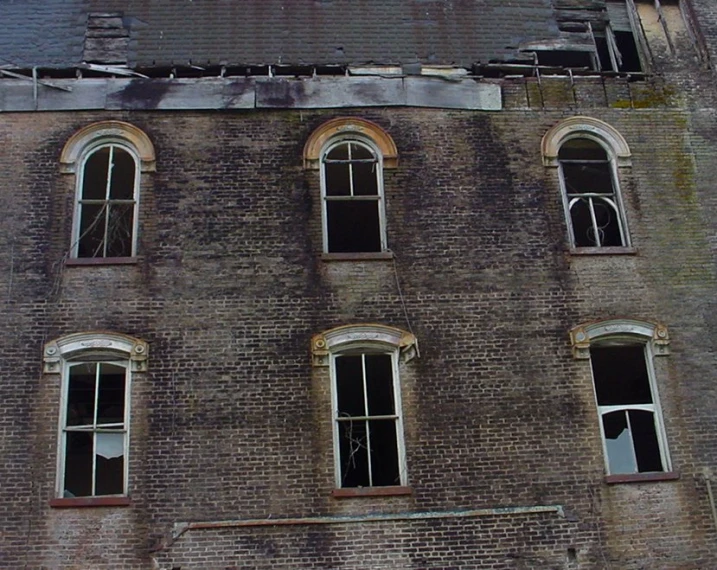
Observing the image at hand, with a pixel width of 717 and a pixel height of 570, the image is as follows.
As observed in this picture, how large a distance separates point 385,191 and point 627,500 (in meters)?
5.43

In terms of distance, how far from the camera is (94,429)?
11.8 meters

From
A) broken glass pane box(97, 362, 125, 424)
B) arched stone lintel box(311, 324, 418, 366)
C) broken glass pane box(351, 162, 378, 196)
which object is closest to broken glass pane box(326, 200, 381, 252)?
broken glass pane box(351, 162, 378, 196)

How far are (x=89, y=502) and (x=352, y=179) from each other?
584 cm

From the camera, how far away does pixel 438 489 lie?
11.7 m

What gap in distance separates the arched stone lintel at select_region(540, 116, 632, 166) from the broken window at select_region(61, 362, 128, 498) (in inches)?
274

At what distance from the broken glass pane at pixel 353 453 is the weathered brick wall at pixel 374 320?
260mm

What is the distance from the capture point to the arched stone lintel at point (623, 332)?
12477 mm

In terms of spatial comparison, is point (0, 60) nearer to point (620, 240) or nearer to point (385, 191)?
point (385, 191)

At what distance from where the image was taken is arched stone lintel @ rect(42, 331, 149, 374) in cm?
1203

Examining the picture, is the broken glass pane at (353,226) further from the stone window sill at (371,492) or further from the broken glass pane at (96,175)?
the stone window sill at (371,492)

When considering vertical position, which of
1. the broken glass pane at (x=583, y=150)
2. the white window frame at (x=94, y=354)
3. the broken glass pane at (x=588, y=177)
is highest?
the broken glass pane at (x=583, y=150)

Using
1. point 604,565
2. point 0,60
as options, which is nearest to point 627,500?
point 604,565

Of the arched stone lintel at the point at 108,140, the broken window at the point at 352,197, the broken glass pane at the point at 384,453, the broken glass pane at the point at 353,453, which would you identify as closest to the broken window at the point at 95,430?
the broken glass pane at the point at 353,453

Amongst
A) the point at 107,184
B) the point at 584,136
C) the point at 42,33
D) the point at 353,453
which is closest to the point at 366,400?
the point at 353,453
